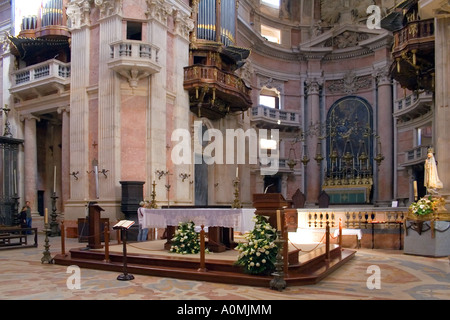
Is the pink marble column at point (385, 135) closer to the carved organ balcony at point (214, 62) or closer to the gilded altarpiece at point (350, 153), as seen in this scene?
the gilded altarpiece at point (350, 153)

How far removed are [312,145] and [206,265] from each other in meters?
19.7

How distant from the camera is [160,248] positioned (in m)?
10.5

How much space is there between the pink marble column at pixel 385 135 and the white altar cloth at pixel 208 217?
55.4ft

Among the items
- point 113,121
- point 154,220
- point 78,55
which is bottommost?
point 154,220

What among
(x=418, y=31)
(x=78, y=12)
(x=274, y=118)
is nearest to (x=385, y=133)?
(x=274, y=118)

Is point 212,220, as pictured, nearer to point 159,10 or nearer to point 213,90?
point 213,90

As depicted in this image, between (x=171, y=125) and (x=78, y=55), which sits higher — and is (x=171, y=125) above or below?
below

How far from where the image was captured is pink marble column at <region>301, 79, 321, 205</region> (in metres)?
26.1

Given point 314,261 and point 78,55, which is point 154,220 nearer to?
point 314,261

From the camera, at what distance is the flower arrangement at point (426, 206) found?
1160cm

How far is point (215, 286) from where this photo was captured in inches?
282

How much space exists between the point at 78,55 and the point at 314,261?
1304 centimetres

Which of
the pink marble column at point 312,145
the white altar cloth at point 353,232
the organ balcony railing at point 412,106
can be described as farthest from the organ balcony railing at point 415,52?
the pink marble column at point 312,145

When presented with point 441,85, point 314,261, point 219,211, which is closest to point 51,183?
point 219,211
